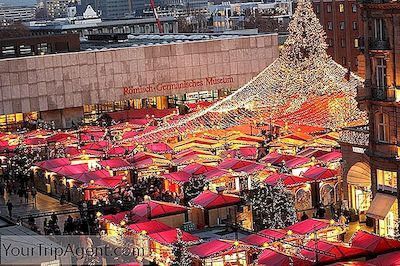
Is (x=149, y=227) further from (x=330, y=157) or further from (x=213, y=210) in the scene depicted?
(x=330, y=157)

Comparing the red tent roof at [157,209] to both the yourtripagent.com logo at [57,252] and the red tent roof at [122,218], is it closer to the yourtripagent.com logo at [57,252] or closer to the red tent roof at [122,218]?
the red tent roof at [122,218]

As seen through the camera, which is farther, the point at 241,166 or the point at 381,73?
the point at 241,166

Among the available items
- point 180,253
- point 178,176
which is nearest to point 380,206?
point 180,253

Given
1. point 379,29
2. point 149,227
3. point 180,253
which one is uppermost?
point 379,29

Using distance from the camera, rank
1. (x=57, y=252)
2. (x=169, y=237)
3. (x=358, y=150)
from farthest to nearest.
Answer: (x=358, y=150) → (x=169, y=237) → (x=57, y=252)

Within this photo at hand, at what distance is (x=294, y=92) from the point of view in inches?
2202

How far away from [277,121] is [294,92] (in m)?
4.54

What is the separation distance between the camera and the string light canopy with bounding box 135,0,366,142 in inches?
2135

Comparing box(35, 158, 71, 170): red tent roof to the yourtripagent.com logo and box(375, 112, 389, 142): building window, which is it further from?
the yourtripagent.com logo

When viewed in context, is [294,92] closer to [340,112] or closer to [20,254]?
[340,112]

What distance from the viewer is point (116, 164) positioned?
2126 inches

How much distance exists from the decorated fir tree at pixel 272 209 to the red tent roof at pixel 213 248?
245 inches

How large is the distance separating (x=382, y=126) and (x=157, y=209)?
894cm

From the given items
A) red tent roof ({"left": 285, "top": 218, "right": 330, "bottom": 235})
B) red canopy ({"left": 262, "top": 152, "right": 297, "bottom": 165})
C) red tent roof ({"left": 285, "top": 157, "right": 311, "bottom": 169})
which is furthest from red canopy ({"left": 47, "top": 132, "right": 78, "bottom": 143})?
red tent roof ({"left": 285, "top": 218, "right": 330, "bottom": 235})
